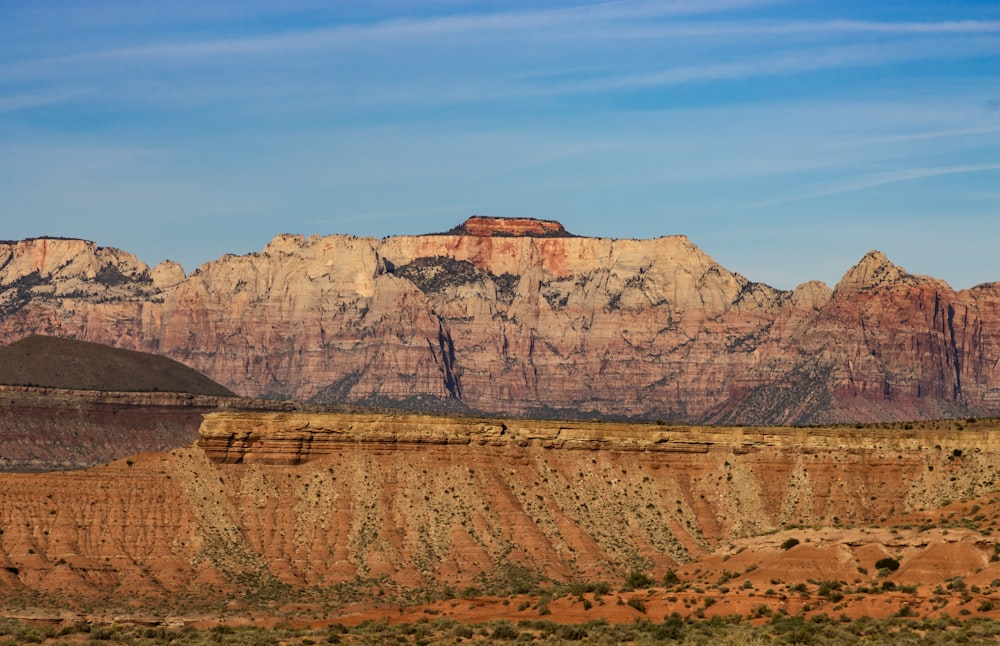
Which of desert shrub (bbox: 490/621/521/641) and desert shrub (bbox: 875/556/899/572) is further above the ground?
desert shrub (bbox: 875/556/899/572)

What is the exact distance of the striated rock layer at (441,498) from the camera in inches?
5236

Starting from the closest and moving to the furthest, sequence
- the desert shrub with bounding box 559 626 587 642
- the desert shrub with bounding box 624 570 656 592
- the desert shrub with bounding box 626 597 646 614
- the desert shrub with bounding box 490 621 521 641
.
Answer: the desert shrub with bounding box 559 626 587 642 → the desert shrub with bounding box 490 621 521 641 → the desert shrub with bounding box 626 597 646 614 → the desert shrub with bounding box 624 570 656 592

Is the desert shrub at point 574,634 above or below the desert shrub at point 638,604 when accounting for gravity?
below

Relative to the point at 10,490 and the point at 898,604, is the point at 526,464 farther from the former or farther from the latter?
the point at 898,604

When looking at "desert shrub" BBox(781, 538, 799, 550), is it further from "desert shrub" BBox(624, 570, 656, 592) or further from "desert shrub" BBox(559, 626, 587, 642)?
"desert shrub" BBox(559, 626, 587, 642)

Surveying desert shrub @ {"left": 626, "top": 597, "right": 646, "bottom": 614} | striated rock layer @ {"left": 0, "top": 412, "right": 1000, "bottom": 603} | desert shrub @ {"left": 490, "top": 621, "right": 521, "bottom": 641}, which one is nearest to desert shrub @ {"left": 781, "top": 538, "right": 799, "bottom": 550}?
desert shrub @ {"left": 626, "top": 597, "right": 646, "bottom": 614}

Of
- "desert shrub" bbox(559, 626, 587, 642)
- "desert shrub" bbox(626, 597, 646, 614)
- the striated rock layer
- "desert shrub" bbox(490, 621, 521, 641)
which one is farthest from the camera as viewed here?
the striated rock layer

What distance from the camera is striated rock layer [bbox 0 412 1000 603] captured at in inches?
5236

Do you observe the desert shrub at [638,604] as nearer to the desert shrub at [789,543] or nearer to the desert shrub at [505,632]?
the desert shrub at [505,632]

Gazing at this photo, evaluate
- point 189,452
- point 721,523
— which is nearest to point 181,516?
point 189,452

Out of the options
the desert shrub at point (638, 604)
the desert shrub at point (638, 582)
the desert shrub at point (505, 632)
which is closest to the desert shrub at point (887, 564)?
the desert shrub at point (638, 604)

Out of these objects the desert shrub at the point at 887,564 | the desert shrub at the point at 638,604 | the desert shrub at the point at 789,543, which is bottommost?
the desert shrub at the point at 638,604

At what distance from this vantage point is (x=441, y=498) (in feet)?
465

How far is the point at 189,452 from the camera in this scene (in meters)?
147
